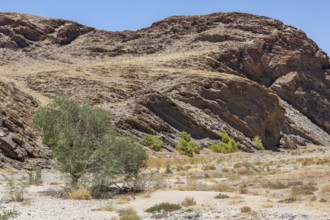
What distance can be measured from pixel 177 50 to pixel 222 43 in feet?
26.6

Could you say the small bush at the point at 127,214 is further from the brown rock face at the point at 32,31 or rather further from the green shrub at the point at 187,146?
the brown rock face at the point at 32,31

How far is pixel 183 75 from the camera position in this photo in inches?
2650

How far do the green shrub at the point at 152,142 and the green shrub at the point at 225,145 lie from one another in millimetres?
7475

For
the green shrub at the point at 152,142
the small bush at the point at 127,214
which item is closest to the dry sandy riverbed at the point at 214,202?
the small bush at the point at 127,214

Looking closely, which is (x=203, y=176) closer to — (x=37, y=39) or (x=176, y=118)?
(x=176, y=118)

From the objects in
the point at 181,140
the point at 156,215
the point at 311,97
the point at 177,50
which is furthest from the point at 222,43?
the point at 156,215

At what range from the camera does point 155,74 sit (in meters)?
68.9

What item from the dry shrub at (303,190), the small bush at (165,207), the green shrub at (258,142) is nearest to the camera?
the small bush at (165,207)

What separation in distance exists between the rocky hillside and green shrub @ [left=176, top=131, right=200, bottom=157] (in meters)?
1.43

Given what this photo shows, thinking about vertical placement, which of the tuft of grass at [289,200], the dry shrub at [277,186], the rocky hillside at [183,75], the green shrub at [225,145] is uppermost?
the rocky hillside at [183,75]

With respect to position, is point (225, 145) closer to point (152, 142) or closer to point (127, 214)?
point (152, 142)

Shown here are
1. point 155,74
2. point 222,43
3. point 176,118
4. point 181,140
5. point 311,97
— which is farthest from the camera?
point 311,97

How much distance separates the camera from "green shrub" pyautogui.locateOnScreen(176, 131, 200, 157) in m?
50.0

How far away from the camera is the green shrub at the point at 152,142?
159 ft
